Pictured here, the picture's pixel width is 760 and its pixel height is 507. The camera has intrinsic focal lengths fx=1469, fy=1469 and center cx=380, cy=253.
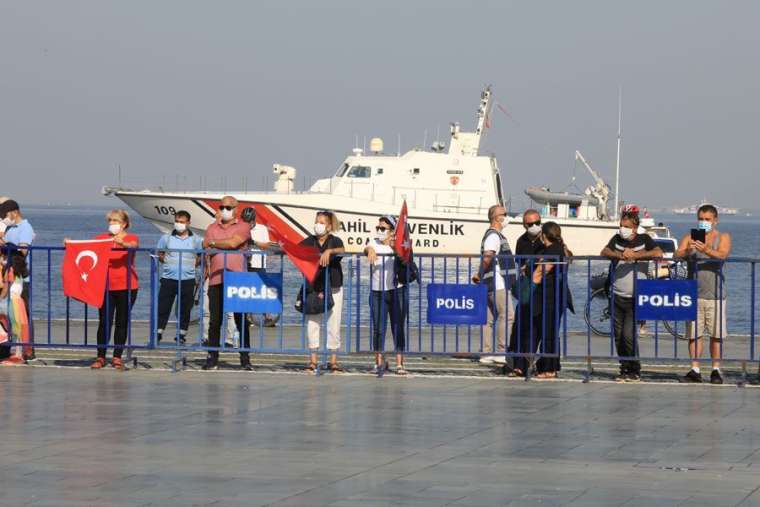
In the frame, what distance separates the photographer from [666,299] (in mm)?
13844

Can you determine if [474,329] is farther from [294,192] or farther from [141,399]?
[294,192]

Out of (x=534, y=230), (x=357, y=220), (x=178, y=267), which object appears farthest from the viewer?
(x=357, y=220)

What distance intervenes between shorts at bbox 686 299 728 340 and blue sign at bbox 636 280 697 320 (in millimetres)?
104

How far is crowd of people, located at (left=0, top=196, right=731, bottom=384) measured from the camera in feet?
45.7

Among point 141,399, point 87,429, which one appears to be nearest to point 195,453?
point 87,429

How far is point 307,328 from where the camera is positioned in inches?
567

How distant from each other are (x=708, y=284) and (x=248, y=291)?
441 cm

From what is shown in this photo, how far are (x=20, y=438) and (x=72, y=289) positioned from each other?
4819mm

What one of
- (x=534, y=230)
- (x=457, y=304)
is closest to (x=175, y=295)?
(x=457, y=304)

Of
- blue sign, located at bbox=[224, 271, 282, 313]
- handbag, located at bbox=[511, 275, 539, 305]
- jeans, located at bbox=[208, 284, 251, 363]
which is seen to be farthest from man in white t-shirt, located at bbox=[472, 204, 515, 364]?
jeans, located at bbox=[208, 284, 251, 363]

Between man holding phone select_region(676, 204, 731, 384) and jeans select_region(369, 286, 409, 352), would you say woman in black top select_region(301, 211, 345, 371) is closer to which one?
jeans select_region(369, 286, 409, 352)

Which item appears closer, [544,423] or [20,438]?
[20,438]

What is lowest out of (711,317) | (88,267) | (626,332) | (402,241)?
(626,332)

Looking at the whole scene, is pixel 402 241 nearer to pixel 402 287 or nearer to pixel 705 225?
pixel 402 287
